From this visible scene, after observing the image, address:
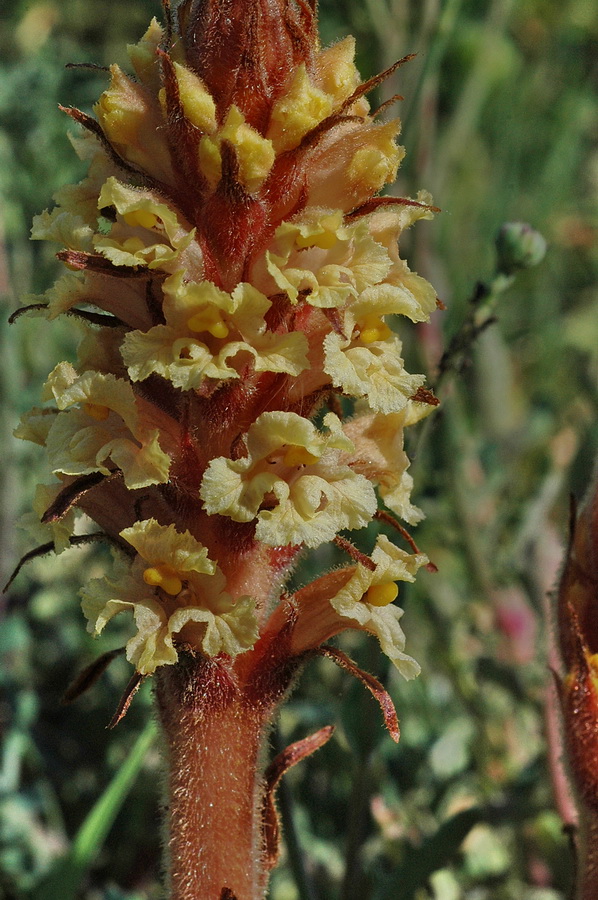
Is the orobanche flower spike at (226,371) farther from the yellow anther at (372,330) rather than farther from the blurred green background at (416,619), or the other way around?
the blurred green background at (416,619)

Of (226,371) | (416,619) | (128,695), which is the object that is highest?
(226,371)

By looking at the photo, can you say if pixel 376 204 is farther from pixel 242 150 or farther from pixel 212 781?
pixel 212 781

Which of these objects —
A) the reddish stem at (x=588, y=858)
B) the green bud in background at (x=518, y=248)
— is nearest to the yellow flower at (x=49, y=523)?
the reddish stem at (x=588, y=858)

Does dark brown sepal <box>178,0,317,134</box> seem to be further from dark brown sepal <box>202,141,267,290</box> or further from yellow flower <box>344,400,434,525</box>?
yellow flower <box>344,400,434,525</box>

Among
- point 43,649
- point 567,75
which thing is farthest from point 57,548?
point 567,75

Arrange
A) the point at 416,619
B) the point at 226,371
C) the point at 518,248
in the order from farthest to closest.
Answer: the point at 416,619 → the point at 518,248 → the point at 226,371

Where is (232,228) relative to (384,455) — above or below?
above

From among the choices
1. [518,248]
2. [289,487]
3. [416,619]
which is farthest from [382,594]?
[416,619]
